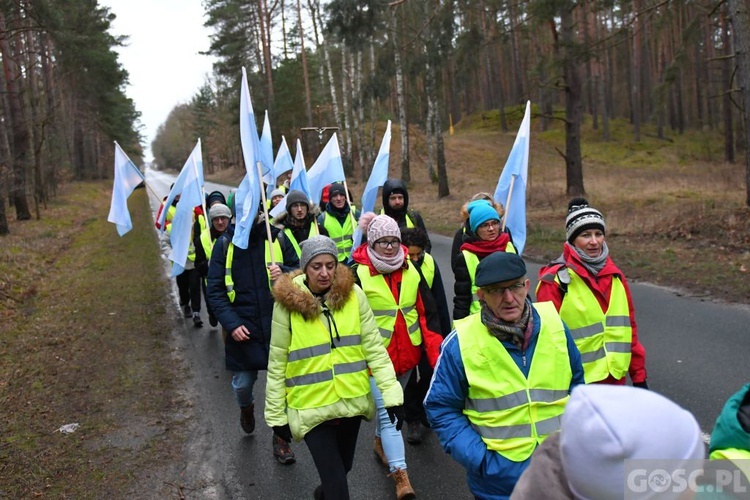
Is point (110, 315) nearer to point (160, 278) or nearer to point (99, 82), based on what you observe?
point (160, 278)

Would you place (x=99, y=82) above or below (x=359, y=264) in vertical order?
above

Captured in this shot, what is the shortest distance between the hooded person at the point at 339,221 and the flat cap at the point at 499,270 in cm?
521

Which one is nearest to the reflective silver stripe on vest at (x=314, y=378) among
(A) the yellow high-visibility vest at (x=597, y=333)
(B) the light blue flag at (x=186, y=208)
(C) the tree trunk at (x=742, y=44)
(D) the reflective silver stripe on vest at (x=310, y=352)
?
(D) the reflective silver stripe on vest at (x=310, y=352)

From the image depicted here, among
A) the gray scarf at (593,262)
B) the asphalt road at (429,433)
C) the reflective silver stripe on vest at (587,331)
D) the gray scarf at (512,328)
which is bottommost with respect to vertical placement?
the asphalt road at (429,433)

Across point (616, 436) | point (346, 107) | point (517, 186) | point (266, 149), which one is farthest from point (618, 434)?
point (346, 107)

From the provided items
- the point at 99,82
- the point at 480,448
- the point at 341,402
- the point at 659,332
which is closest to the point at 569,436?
the point at 480,448

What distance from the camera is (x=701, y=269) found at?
9719 mm

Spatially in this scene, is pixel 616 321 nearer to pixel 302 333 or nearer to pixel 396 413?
pixel 396 413

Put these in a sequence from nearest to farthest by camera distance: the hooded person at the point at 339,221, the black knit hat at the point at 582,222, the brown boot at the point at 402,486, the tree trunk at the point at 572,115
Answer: the black knit hat at the point at 582,222
the brown boot at the point at 402,486
the hooded person at the point at 339,221
the tree trunk at the point at 572,115

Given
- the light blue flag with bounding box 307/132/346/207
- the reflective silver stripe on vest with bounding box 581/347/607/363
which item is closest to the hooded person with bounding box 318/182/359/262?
the light blue flag with bounding box 307/132/346/207

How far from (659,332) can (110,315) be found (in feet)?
26.7

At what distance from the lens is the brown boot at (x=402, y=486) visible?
3.80 meters

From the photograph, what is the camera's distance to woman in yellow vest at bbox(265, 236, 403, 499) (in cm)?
331

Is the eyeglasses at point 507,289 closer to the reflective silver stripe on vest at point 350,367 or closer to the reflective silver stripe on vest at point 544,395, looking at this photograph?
the reflective silver stripe on vest at point 544,395
